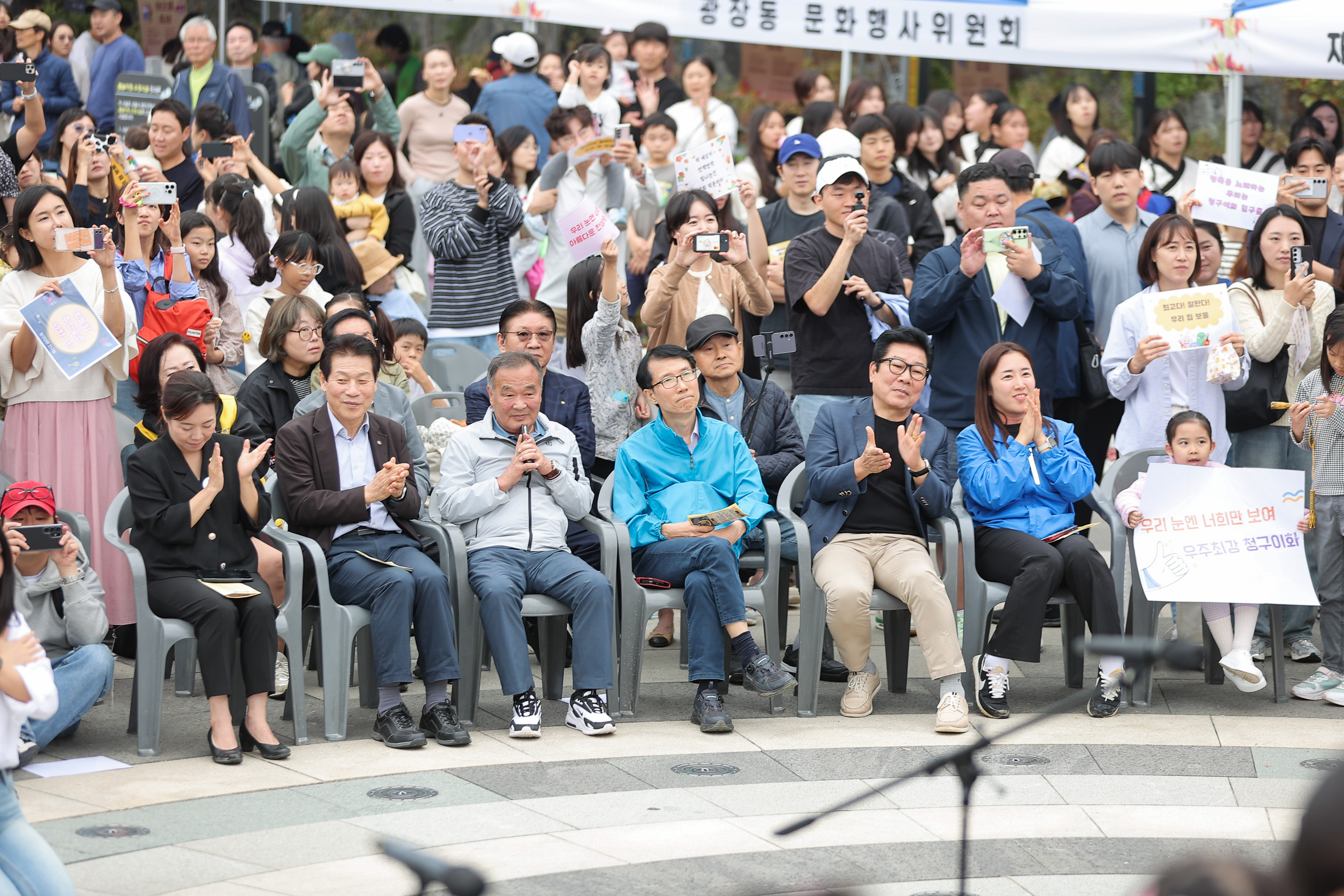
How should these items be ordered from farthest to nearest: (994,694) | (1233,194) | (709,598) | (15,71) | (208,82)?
1. (208,82)
2. (15,71)
3. (1233,194)
4. (994,694)
5. (709,598)

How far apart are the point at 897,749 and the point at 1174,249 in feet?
9.71

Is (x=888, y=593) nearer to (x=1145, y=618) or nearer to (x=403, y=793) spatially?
(x=1145, y=618)

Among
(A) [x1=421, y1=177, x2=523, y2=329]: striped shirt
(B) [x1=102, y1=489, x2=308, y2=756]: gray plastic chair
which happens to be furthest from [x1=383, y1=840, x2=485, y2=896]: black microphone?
(A) [x1=421, y1=177, x2=523, y2=329]: striped shirt

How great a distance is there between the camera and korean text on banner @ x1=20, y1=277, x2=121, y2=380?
245 inches

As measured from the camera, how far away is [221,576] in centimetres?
592

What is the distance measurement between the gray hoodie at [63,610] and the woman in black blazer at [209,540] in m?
0.21

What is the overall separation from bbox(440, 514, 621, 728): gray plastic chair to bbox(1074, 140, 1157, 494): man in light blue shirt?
302 cm

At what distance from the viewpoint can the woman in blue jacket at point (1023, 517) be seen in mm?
6438

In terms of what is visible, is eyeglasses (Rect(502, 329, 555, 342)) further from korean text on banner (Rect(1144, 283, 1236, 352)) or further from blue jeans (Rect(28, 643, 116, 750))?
korean text on banner (Rect(1144, 283, 1236, 352))

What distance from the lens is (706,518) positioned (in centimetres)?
649

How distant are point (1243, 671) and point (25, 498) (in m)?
5.04

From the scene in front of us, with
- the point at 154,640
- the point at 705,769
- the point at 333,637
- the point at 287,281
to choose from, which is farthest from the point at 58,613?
the point at 705,769

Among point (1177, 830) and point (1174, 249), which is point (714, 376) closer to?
point (1174, 249)

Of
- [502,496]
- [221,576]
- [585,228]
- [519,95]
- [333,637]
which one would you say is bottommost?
[333,637]
